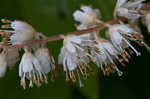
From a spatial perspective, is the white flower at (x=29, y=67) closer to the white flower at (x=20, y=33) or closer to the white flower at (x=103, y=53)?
the white flower at (x=20, y=33)

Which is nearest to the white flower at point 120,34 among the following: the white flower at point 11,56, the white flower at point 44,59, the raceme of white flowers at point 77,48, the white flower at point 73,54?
the raceme of white flowers at point 77,48

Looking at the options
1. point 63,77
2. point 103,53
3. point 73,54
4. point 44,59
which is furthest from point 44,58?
point 63,77

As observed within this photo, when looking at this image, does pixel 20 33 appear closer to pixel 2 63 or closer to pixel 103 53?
pixel 2 63

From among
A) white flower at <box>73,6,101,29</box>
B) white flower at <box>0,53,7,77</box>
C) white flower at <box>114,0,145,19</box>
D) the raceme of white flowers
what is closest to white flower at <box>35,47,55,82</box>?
the raceme of white flowers

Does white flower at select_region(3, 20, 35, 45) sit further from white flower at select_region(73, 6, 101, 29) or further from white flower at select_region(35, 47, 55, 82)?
white flower at select_region(73, 6, 101, 29)

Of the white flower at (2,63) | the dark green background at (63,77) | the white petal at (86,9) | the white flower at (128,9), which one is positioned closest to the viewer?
the white flower at (2,63)
